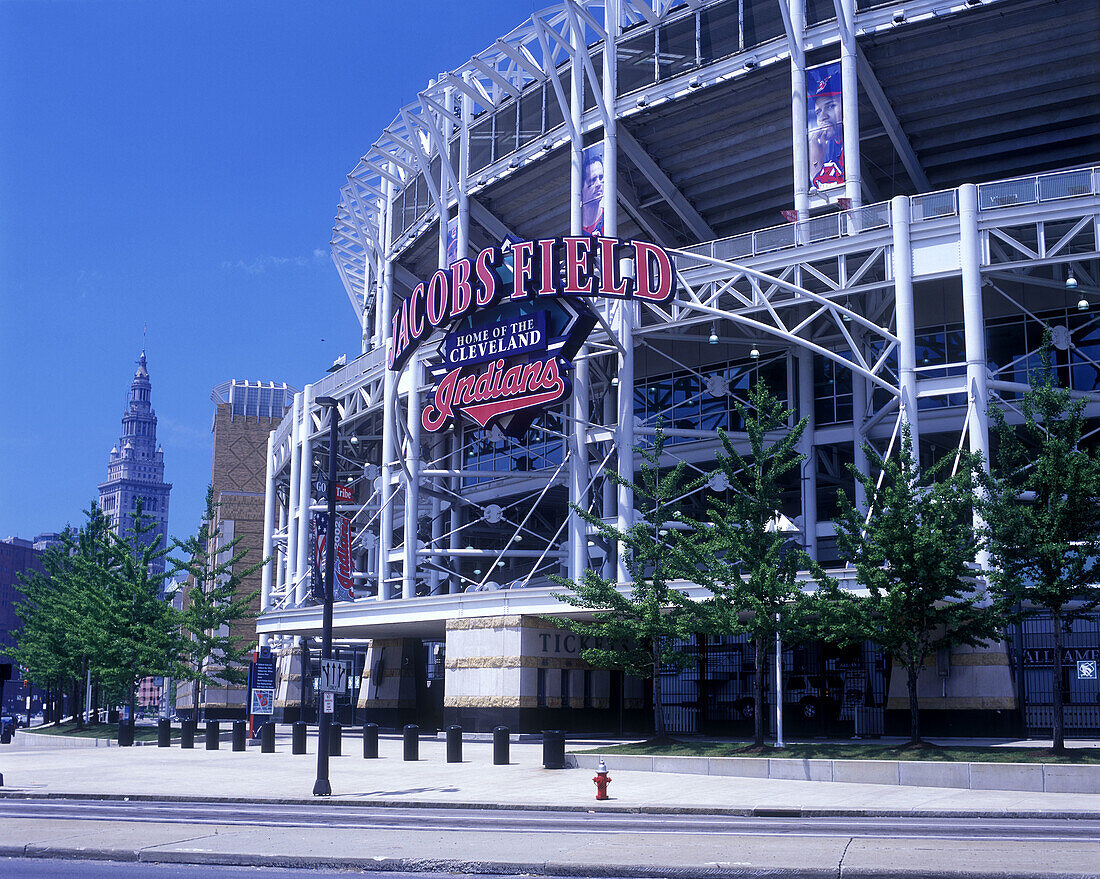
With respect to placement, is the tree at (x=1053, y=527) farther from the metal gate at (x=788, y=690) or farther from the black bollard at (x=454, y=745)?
the black bollard at (x=454, y=745)

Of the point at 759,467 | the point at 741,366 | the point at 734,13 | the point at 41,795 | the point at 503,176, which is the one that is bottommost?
the point at 41,795

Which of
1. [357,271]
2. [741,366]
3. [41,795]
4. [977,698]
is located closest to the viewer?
[41,795]

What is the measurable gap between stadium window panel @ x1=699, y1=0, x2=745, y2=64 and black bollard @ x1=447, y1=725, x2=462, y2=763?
85.8ft

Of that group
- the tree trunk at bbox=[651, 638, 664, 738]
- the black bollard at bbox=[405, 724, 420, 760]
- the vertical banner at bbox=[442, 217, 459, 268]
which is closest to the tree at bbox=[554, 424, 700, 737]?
the tree trunk at bbox=[651, 638, 664, 738]

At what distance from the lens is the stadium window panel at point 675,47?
45.9m

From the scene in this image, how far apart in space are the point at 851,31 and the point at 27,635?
5772 centimetres

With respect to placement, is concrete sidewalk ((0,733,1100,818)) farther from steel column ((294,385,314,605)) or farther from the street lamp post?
steel column ((294,385,314,605))

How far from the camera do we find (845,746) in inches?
1172

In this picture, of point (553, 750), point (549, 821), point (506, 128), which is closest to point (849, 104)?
point (506, 128)

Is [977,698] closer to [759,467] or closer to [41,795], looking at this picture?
[759,467]

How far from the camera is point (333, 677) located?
25766mm

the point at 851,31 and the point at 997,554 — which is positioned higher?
the point at 851,31

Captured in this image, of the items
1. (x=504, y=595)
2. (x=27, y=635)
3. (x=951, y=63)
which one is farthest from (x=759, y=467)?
(x=27, y=635)

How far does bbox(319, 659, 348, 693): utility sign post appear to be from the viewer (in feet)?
84.0
